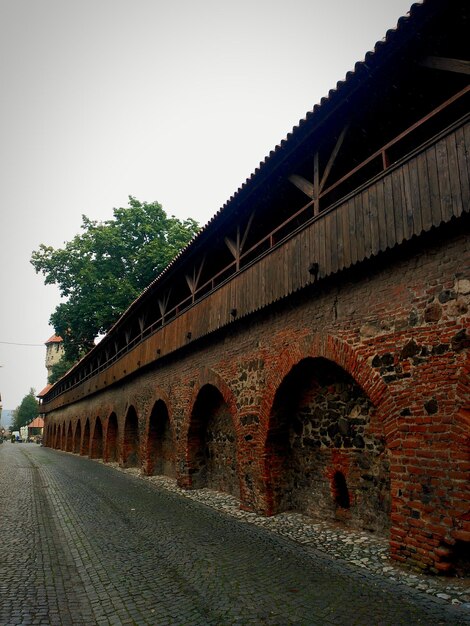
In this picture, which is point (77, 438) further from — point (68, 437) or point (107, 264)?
point (107, 264)

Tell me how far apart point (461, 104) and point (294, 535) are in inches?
275

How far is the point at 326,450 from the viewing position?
6844 millimetres

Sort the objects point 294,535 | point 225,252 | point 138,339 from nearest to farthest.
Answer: point 294,535 → point 225,252 → point 138,339

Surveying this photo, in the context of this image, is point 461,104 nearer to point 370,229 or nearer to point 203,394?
point 370,229

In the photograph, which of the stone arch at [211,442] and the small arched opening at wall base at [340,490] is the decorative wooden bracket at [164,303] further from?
the small arched opening at wall base at [340,490]

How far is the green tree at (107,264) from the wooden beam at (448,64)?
20.7m

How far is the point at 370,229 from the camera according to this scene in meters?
5.36

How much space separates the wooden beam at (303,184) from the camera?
6691 millimetres

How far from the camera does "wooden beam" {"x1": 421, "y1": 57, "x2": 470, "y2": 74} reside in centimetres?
437

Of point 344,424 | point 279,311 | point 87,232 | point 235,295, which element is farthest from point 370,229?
point 87,232

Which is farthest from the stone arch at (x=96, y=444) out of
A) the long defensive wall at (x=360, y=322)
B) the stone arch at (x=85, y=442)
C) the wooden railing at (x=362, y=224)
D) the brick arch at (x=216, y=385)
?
the wooden railing at (x=362, y=224)

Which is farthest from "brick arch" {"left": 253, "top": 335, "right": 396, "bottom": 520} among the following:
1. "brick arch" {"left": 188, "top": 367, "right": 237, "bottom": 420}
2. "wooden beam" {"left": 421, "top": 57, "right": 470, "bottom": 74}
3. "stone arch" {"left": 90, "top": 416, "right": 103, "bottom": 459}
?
"stone arch" {"left": 90, "top": 416, "right": 103, "bottom": 459}

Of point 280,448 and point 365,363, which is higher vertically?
point 365,363

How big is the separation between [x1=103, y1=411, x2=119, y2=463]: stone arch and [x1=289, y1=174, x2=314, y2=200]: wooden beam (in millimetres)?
16021
